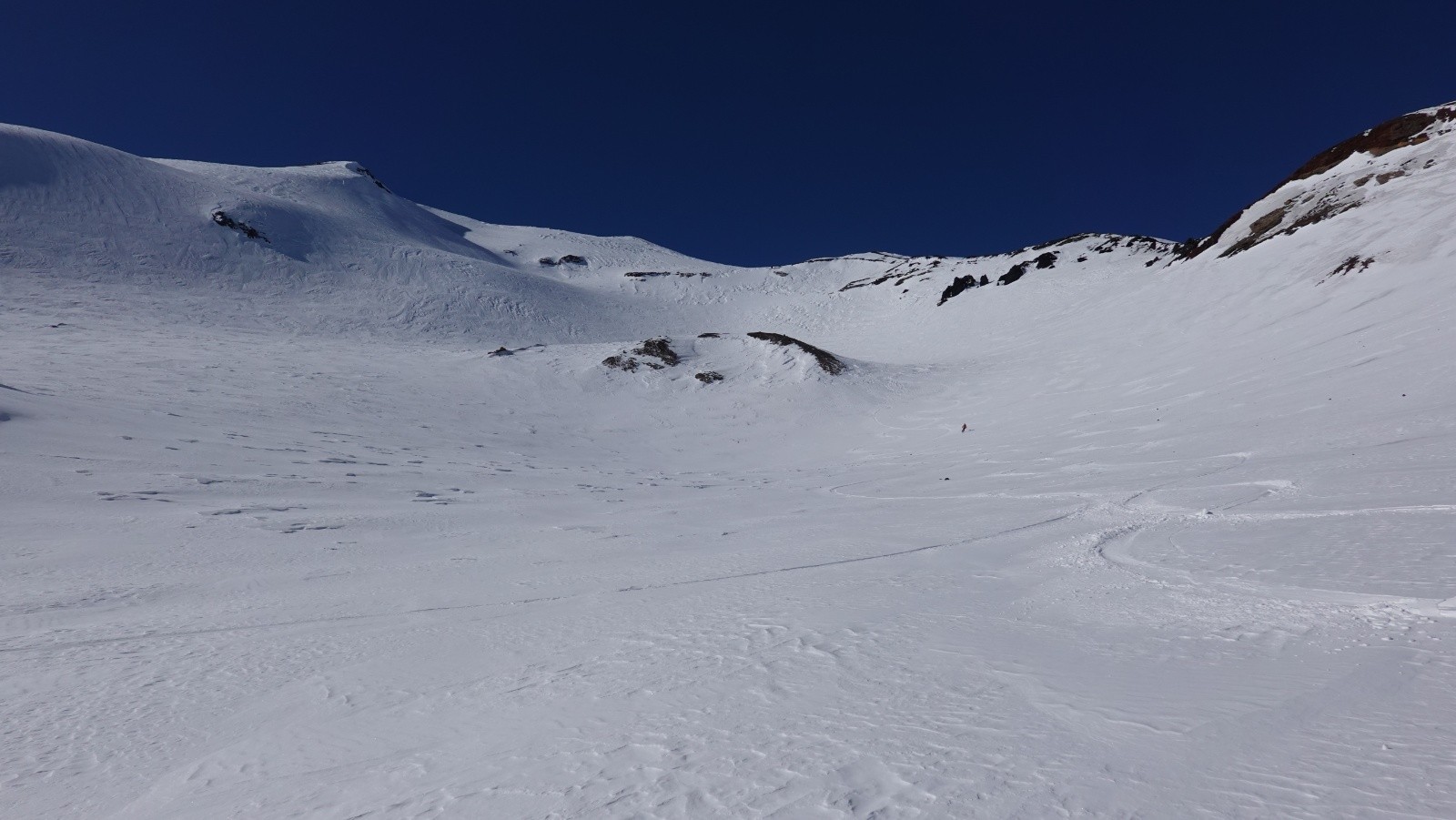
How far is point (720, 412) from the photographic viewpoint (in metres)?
26.1

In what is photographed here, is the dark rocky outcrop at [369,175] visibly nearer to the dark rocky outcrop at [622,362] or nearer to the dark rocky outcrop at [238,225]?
the dark rocky outcrop at [238,225]

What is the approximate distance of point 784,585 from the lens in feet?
17.9

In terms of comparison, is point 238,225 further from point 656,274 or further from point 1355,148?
point 1355,148

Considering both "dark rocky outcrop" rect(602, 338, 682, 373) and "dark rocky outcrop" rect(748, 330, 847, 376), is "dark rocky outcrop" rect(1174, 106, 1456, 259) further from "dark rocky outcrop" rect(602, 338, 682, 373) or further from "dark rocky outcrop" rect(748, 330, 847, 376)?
"dark rocky outcrop" rect(602, 338, 682, 373)

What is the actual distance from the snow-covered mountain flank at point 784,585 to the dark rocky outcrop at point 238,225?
79.0 ft

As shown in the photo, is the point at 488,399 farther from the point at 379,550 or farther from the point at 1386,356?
the point at 1386,356

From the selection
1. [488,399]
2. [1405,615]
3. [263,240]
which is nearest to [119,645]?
[1405,615]

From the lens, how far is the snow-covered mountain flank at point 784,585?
2.63 m

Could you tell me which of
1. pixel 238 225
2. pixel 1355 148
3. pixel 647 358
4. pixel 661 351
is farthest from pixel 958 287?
pixel 238 225

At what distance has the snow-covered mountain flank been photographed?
263 centimetres

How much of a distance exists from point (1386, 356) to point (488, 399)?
24.4 metres

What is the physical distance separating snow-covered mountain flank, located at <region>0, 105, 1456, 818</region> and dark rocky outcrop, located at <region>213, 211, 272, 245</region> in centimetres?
2406

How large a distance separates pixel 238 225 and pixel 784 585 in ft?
173

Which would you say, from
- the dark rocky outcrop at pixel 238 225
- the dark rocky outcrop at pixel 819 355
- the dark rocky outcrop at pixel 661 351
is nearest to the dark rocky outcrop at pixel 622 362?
the dark rocky outcrop at pixel 661 351
